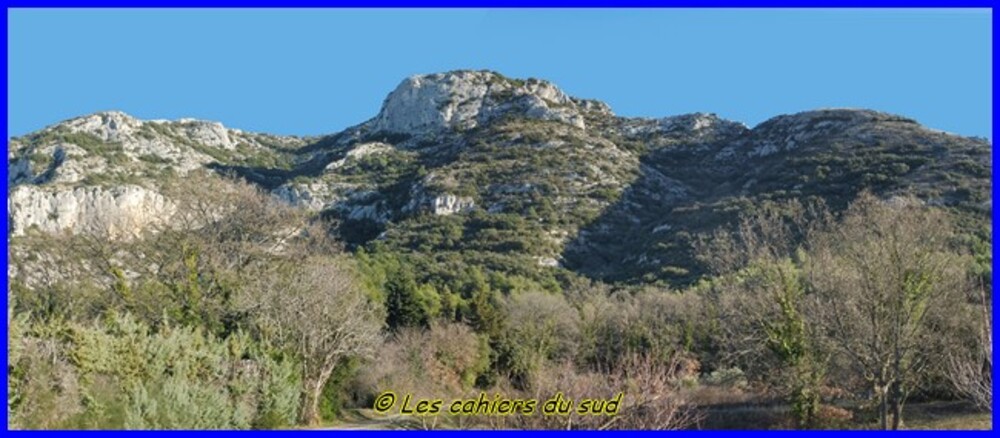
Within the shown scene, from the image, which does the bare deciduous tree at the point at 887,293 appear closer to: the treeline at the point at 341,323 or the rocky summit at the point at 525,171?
the treeline at the point at 341,323

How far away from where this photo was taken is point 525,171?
3194 inches

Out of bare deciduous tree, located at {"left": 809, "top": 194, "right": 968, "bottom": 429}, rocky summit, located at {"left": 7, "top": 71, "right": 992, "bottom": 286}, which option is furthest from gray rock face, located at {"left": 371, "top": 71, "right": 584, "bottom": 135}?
bare deciduous tree, located at {"left": 809, "top": 194, "right": 968, "bottom": 429}

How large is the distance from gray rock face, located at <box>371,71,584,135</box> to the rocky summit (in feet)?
0.91

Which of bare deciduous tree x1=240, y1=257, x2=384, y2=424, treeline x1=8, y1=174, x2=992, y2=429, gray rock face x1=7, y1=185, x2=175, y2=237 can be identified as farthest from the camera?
gray rock face x1=7, y1=185, x2=175, y2=237

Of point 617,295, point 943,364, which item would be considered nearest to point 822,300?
point 943,364

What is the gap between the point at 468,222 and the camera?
236 ft

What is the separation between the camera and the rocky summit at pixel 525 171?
62688 mm

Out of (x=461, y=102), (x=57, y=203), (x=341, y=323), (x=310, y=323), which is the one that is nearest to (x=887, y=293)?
(x=341, y=323)

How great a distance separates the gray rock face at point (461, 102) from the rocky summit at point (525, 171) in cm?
28

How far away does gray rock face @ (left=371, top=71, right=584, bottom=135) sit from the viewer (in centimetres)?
10438

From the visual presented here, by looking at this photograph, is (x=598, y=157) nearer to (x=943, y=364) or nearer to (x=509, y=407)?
(x=943, y=364)

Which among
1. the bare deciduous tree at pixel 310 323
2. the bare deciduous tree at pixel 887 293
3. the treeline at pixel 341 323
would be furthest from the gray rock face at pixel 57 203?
the bare deciduous tree at pixel 887 293

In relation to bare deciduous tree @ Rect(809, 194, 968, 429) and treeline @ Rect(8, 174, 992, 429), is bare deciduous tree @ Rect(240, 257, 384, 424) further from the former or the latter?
bare deciduous tree @ Rect(809, 194, 968, 429)

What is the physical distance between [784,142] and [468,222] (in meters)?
32.1
